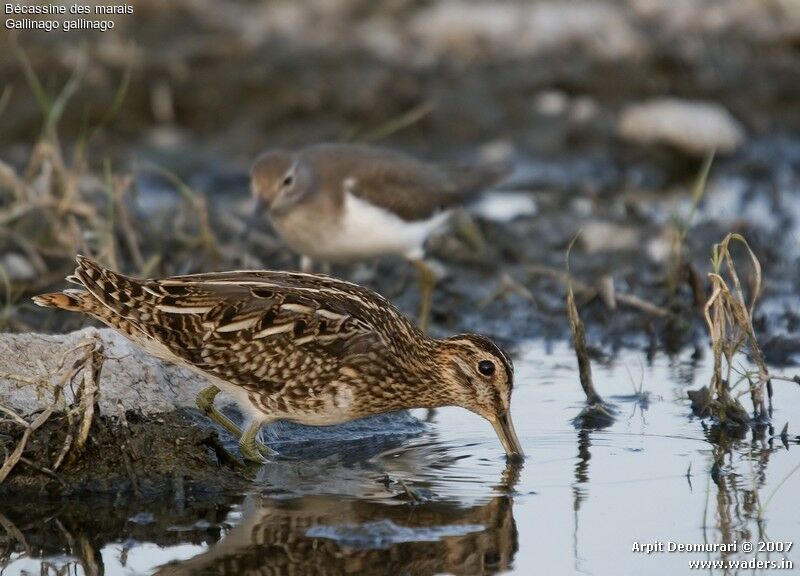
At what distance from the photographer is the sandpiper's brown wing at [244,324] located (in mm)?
6285

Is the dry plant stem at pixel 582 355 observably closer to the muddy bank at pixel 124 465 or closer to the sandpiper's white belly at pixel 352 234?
the muddy bank at pixel 124 465

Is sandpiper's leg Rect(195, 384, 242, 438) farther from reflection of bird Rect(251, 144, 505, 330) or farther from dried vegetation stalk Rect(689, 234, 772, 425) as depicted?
reflection of bird Rect(251, 144, 505, 330)

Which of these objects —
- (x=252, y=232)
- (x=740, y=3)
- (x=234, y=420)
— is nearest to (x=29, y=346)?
(x=234, y=420)

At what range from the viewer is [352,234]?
8.99 meters

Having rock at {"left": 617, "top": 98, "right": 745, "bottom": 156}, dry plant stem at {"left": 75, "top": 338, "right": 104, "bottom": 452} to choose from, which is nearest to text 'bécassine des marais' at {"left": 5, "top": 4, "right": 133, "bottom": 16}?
rock at {"left": 617, "top": 98, "right": 745, "bottom": 156}

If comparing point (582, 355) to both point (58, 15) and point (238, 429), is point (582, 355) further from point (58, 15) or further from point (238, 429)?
point (58, 15)

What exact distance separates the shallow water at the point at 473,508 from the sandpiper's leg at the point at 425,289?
1882mm

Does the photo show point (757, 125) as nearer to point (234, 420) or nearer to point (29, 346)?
point (234, 420)

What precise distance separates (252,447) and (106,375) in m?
0.74

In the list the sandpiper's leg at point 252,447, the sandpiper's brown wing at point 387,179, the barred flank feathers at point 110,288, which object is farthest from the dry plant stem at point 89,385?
the sandpiper's brown wing at point 387,179

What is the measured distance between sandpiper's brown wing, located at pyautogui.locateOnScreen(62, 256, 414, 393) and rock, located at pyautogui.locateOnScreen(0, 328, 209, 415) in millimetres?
247

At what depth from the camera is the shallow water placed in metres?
5.13

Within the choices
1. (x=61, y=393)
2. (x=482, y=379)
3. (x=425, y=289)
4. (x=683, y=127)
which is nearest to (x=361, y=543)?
(x=61, y=393)

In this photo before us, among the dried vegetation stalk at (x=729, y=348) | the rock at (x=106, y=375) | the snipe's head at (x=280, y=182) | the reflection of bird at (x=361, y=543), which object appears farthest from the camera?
the snipe's head at (x=280, y=182)
